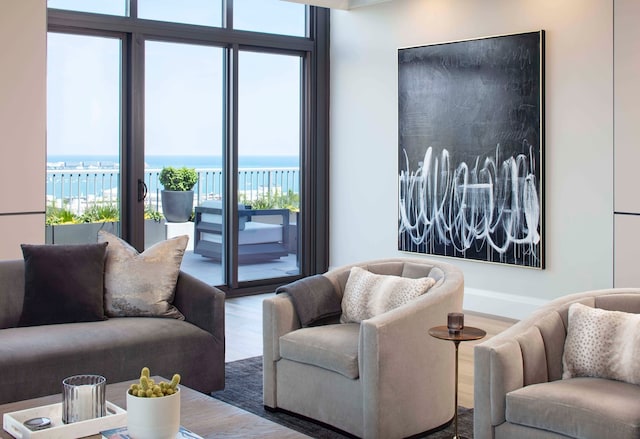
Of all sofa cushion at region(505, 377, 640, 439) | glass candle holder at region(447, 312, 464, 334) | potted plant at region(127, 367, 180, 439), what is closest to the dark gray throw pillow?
potted plant at region(127, 367, 180, 439)

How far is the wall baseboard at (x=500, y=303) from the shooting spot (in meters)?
6.11

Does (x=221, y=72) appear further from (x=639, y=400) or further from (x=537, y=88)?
(x=639, y=400)

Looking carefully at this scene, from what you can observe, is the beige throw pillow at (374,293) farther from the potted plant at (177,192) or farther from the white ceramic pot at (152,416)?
the potted plant at (177,192)

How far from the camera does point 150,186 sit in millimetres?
6723

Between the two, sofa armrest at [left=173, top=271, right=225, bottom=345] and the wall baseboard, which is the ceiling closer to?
the wall baseboard

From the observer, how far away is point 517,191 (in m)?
6.10

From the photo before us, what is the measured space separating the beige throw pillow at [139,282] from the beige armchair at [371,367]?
0.58 m

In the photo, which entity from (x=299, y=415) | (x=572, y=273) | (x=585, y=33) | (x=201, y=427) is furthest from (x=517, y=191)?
(x=201, y=427)

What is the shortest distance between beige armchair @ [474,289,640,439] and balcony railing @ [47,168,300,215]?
4082 millimetres

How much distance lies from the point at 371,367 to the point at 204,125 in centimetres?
408

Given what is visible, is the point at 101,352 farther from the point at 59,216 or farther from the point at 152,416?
the point at 59,216

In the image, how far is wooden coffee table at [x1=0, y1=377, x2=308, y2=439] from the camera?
8.62 feet

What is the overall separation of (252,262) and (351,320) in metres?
3.55

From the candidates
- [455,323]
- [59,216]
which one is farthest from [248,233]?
[455,323]
